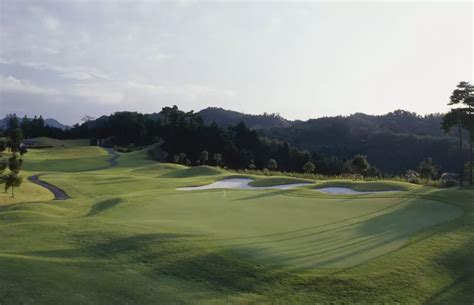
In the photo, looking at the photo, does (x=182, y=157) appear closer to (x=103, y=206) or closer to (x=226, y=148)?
(x=226, y=148)

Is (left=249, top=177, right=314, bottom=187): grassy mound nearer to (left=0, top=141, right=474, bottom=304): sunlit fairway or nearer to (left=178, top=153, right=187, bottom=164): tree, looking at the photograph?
(left=0, top=141, right=474, bottom=304): sunlit fairway

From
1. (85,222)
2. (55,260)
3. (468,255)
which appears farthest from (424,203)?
(55,260)

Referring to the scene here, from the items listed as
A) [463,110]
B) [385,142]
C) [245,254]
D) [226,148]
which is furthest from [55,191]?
[385,142]

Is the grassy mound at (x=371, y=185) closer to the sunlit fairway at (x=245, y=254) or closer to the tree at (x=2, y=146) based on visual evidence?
the sunlit fairway at (x=245, y=254)

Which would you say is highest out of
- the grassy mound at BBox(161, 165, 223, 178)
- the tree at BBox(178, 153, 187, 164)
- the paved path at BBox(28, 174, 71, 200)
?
the tree at BBox(178, 153, 187, 164)

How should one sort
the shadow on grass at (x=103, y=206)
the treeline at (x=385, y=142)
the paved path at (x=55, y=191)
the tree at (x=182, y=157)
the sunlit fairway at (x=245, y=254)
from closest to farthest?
the sunlit fairway at (x=245, y=254) < the shadow on grass at (x=103, y=206) < the paved path at (x=55, y=191) < the tree at (x=182, y=157) < the treeline at (x=385, y=142)

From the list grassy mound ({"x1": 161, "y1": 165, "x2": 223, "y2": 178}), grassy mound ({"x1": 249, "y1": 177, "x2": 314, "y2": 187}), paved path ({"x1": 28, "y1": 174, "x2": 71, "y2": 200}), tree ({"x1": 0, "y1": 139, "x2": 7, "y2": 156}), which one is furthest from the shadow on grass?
tree ({"x1": 0, "y1": 139, "x2": 7, "y2": 156})

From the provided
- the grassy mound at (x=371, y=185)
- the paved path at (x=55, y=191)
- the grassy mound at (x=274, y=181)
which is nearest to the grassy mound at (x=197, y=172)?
the grassy mound at (x=274, y=181)

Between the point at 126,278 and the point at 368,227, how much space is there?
30.5ft

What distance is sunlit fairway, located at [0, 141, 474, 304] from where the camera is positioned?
859 cm

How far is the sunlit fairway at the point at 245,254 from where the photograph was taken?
8.59 meters

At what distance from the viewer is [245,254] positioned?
1097 centimetres

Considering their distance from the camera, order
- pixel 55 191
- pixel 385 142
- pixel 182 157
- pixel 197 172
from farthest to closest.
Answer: pixel 385 142, pixel 182 157, pixel 197 172, pixel 55 191

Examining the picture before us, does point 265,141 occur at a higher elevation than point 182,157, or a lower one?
higher
